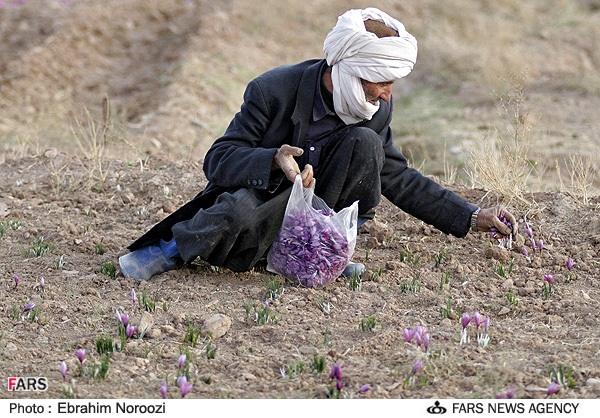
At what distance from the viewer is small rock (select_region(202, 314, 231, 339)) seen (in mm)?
3098

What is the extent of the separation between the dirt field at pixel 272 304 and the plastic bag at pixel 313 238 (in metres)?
0.11

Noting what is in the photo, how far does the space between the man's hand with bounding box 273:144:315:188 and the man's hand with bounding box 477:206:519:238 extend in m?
1.00

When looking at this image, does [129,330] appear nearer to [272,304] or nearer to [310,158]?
[272,304]

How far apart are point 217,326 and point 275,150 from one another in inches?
34.6

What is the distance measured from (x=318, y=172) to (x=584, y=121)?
6.62 m

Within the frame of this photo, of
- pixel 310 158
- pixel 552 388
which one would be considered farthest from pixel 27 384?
pixel 552 388

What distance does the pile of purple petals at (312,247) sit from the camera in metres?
3.45

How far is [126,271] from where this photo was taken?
3.77 meters

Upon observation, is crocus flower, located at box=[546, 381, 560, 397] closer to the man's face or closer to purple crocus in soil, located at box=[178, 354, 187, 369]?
purple crocus in soil, located at box=[178, 354, 187, 369]

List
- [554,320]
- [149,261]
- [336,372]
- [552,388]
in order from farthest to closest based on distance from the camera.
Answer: [149,261] < [554,320] < [336,372] < [552,388]

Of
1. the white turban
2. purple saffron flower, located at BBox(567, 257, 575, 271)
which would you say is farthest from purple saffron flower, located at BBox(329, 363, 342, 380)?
purple saffron flower, located at BBox(567, 257, 575, 271)

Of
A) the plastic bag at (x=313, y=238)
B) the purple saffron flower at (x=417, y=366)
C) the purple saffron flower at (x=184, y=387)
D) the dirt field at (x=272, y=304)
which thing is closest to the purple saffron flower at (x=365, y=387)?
the dirt field at (x=272, y=304)

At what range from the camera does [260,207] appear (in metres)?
3.46

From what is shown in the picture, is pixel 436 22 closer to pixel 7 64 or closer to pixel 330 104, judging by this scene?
pixel 7 64
